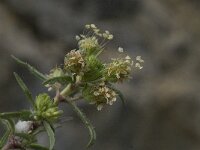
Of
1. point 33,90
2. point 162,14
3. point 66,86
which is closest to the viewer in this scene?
point 66,86

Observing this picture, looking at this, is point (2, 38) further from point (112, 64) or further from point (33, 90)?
point (112, 64)

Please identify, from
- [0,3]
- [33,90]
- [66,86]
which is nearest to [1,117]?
[66,86]

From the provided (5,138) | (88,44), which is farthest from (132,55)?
(5,138)

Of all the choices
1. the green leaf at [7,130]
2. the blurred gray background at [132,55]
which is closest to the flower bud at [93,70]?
the green leaf at [7,130]

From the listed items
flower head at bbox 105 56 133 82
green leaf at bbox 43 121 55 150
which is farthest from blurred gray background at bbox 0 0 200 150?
green leaf at bbox 43 121 55 150

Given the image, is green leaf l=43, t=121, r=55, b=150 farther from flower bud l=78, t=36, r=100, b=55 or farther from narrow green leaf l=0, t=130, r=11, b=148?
flower bud l=78, t=36, r=100, b=55

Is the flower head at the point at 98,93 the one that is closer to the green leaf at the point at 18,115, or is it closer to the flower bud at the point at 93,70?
the flower bud at the point at 93,70

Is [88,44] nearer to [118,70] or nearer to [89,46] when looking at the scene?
[89,46]
